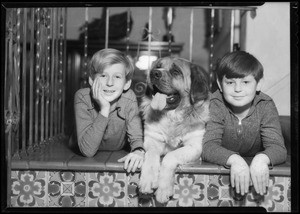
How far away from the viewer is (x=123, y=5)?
48.4 inches

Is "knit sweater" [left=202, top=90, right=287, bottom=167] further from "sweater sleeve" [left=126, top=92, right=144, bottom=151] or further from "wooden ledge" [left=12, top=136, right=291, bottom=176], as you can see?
"sweater sleeve" [left=126, top=92, right=144, bottom=151]

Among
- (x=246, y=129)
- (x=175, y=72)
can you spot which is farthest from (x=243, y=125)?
(x=175, y=72)

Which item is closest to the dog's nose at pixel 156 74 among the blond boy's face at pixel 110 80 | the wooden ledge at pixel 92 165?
the blond boy's face at pixel 110 80

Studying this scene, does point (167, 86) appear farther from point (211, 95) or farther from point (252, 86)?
point (252, 86)

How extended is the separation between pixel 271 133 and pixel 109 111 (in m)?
0.63

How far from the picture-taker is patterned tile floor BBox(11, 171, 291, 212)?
1.32m

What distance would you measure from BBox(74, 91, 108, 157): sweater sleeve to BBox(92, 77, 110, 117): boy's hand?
1.0 inches

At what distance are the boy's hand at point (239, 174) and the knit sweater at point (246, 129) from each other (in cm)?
11

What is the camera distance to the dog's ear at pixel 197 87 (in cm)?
148

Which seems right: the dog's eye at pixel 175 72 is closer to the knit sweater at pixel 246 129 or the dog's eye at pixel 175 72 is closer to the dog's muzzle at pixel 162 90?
the dog's muzzle at pixel 162 90

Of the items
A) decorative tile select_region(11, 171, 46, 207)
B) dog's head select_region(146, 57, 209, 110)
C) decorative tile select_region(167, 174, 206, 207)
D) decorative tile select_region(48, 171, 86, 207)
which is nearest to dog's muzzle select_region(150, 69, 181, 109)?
dog's head select_region(146, 57, 209, 110)

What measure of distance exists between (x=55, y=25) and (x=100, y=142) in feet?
2.48
